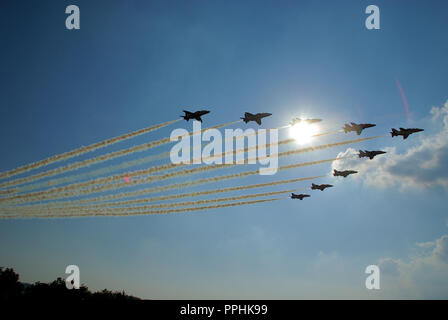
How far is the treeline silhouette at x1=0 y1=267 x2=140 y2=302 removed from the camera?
263 feet

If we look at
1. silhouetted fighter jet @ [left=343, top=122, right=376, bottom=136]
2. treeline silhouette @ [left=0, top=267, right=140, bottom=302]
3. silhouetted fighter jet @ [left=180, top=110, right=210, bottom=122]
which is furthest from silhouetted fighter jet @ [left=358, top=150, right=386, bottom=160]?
treeline silhouette @ [left=0, top=267, right=140, bottom=302]

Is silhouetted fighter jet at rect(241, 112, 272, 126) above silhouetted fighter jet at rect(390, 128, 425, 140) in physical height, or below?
above

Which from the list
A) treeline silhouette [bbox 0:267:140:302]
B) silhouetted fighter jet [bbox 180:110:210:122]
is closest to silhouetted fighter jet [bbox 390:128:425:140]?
silhouetted fighter jet [bbox 180:110:210:122]

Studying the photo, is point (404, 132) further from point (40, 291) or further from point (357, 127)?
point (40, 291)

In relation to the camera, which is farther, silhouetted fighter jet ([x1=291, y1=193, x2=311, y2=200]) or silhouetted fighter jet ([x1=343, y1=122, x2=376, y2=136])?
silhouetted fighter jet ([x1=291, y1=193, x2=311, y2=200])

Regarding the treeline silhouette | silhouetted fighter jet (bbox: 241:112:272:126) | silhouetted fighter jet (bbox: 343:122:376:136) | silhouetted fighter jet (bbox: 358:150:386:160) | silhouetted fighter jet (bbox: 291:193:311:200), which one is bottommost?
the treeline silhouette

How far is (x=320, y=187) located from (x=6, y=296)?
105 m

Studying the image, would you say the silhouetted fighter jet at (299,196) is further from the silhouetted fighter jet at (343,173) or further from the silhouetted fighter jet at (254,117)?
the silhouetted fighter jet at (254,117)

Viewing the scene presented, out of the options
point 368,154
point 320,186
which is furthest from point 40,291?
point 368,154

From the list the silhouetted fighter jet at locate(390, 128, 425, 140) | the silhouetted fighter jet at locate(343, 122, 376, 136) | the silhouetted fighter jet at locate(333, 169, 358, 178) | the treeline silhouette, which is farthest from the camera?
the treeline silhouette

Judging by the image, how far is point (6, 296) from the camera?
82.9m

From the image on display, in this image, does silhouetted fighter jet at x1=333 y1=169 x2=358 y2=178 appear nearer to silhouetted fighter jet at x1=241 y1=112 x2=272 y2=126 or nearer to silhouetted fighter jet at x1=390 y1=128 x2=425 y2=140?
silhouetted fighter jet at x1=390 y1=128 x2=425 y2=140

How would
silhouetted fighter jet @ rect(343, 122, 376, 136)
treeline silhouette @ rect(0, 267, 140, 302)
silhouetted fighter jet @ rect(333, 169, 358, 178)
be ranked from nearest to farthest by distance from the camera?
silhouetted fighter jet @ rect(343, 122, 376, 136) → silhouetted fighter jet @ rect(333, 169, 358, 178) → treeline silhouette @ rect(0, 267, 140, 302)

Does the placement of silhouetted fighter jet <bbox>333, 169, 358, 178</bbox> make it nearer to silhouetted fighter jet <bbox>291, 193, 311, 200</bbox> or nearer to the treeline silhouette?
silhouetted fighter jet <bbox>291, 193, 311, 200</bbox>
